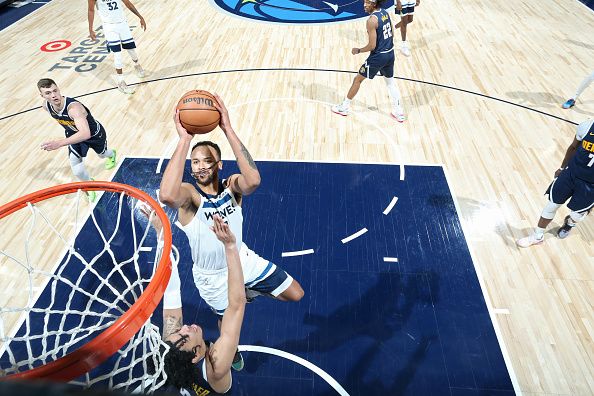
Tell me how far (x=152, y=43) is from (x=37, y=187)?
201 inches

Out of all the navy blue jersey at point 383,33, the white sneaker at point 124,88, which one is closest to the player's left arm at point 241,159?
the navy blue jersey at point 383,33

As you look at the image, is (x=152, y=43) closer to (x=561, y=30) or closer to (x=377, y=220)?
(x=377, y=220)

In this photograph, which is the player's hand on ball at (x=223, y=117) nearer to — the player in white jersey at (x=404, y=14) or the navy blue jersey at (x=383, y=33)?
the navy blue jersey at (x=383, y=33)

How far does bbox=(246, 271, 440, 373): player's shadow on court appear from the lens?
3758mm

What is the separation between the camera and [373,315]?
397cm

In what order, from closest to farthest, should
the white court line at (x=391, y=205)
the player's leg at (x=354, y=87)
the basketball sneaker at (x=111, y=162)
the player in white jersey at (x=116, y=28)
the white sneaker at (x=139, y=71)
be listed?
1. the white court line at (x=391, y=205)
2. the basketball sneaker at (x=111, y=162)
3. the player's leg at (x=354, y=87)
4. the player in white jersey at (x=116, y=28)
5. the white sneaker at (x=139, y=71)

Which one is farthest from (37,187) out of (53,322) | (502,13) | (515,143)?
(502,13)

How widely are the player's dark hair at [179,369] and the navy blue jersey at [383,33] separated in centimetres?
511

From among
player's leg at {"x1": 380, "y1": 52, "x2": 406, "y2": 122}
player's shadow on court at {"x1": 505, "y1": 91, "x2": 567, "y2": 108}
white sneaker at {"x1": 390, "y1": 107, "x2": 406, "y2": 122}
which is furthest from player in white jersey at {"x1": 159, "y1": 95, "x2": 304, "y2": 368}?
player's shadow on court at {"x1": 505, "y1": 91, "x2": 567, "y2": 108}

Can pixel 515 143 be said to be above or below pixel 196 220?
below

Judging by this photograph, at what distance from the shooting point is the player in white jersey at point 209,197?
2.57 metres

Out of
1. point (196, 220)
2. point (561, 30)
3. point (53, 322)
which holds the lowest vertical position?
point (53, 322)

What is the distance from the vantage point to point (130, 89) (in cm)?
742

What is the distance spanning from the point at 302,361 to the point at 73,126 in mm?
3756
